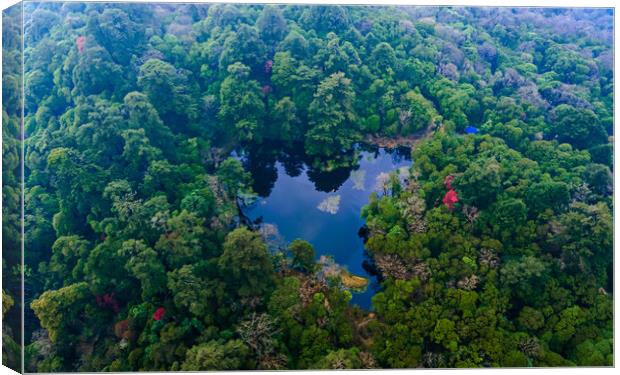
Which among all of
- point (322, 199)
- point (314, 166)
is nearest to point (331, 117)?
point (314, 166)

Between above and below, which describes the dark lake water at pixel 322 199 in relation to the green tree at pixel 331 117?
below

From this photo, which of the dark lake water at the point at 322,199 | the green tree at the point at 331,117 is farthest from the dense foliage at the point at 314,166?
the dark lake water at the point at 322,199

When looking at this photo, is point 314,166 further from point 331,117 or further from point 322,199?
point 331,117

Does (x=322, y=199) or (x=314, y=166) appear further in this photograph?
(x=314, y=166)

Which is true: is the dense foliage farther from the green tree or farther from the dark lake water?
the dark lake water

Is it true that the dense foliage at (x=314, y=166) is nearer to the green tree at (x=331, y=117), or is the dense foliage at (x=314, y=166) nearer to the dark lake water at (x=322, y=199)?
the green tree at (x=331, y=117)

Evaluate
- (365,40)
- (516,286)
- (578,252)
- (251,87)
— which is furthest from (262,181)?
(578,252)

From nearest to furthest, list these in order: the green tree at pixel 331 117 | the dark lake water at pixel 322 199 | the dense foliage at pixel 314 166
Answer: the dense foliage at pixel 314 166 < the dark lake water at pixel 322 199 < the green tree at pixel 331 117
